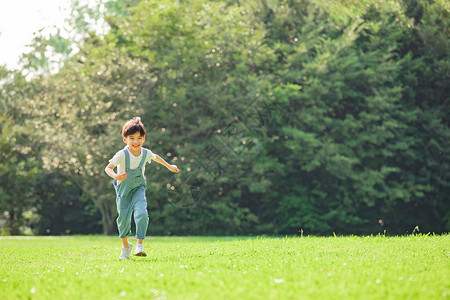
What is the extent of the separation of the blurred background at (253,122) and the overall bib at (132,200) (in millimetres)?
14156

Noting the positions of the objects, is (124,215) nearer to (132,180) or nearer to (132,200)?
(132,200)

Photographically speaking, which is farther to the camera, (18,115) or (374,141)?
(18,115)

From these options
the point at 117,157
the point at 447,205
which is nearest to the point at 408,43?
the point at 447,205

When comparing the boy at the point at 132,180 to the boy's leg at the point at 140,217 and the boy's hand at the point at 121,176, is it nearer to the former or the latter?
the boy's leg at the point at 140,217

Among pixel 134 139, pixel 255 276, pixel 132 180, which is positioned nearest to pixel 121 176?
pixel 132 180

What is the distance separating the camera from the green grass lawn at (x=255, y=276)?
15.8 feet

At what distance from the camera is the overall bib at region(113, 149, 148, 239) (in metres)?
8.13

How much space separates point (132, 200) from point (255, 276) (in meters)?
3.31

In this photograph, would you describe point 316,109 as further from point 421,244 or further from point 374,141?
point 421,244

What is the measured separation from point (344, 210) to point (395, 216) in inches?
136

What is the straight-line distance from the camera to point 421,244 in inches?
357

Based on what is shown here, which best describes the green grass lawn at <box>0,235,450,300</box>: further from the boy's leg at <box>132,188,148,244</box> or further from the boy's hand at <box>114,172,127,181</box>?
the boy's hand at <box>114,172,127,181</box>

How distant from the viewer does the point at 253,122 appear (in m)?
A: 25.2

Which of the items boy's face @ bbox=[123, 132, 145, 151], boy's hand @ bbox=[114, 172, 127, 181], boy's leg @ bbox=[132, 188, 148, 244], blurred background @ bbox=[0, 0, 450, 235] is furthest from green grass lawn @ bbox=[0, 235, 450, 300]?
blurred background @ bbox=[0, 0, 450, 235]
